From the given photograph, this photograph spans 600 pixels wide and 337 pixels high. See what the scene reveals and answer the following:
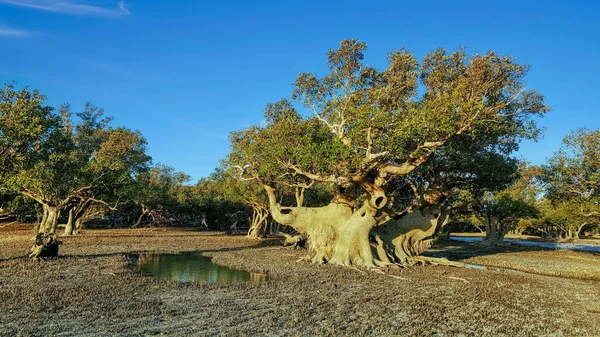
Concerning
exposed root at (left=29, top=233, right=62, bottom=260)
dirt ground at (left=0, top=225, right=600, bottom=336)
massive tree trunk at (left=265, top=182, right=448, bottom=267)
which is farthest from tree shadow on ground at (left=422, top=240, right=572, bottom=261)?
exposed root at (left=29, top=233, right=62, bottom=260)

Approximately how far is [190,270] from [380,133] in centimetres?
1208

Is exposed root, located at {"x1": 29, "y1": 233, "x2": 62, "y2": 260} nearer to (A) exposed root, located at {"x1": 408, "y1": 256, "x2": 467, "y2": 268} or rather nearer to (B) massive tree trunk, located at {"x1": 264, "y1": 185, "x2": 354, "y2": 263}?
(B) massive tree trunk, located at {"x1": 264, "y1": 185, "x2": 354, "y2": 263}

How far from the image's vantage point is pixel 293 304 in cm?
1250

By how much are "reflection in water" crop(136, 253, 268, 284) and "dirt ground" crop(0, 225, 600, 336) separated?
1605 mm

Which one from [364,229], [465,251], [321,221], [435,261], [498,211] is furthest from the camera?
[498,211]

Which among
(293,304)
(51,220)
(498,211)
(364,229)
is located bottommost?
(293,304)

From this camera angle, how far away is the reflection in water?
18500mm

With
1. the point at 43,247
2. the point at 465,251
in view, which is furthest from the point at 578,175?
the point at 43,247

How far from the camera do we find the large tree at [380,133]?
20.2m

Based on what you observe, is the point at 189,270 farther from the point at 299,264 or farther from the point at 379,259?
the point at 379,259

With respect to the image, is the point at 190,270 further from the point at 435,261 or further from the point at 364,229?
the point at 435,261

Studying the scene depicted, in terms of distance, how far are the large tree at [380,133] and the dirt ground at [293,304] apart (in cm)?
495

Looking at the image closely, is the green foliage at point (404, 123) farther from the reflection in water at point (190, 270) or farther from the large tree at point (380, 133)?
the reflection in water at point (190, 270)

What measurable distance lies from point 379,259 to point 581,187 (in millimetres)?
20797
